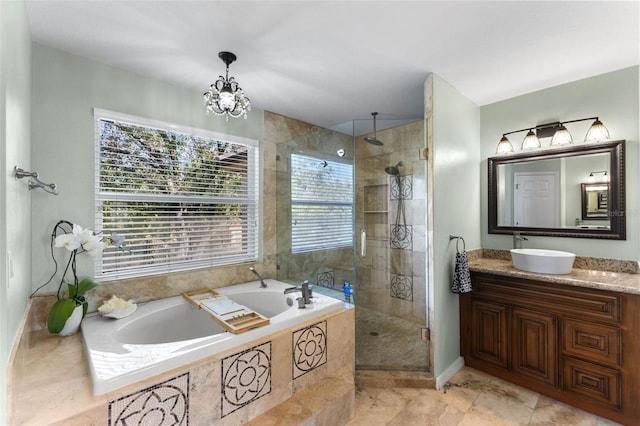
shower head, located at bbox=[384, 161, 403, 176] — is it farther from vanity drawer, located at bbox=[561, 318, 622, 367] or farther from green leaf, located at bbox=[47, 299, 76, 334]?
green leaf, located at bbox=[47, 299, 76, 334]

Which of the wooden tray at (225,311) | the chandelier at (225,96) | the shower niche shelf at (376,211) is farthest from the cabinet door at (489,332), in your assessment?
the chandelier at (225,96)

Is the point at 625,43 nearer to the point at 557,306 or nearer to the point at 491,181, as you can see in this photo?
the point at 491,181

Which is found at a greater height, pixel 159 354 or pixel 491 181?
pixel 491 181

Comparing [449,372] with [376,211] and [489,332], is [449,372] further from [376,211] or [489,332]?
[376,211]

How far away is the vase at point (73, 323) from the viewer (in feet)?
5.63

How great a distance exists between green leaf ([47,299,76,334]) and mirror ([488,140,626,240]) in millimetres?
3382

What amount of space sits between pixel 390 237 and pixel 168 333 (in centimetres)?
231

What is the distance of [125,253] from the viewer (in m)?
2.18

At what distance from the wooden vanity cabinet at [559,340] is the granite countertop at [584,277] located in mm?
57

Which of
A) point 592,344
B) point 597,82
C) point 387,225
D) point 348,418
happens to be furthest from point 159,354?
point 597,82

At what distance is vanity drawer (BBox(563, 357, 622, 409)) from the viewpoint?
189 cm

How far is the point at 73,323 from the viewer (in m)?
1.74

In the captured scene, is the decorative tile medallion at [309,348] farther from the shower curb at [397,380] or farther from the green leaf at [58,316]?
the green leaf at [58,316]

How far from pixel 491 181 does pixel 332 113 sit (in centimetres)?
174
